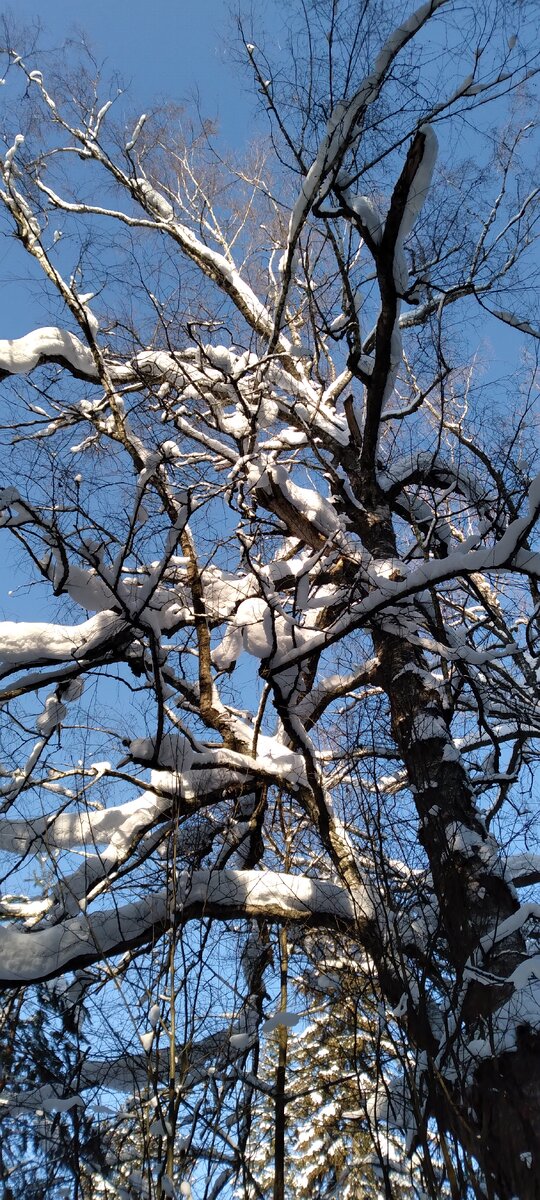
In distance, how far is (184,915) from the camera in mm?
4062

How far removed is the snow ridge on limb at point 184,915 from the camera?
420cm

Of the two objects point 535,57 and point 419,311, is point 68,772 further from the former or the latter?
point 419,311

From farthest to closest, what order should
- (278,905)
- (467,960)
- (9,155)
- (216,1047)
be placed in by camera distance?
(9,155) < (278,905) < (216,1047) < (467,960)

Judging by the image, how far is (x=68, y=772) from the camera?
4801mm

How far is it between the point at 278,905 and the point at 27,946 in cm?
144

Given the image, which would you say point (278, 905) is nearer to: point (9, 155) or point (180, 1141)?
point (180, 1141)

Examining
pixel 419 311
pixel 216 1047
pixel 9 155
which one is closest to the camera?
pixel 216 1047

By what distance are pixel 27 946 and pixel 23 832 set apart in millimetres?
732

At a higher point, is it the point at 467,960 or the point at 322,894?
the point at 322,894

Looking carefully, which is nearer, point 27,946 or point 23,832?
point 27,946

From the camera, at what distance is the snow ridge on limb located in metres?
4.20

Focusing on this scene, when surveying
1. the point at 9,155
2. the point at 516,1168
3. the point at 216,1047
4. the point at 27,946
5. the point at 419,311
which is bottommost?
the point at 516,1168

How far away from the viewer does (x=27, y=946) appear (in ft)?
14.2

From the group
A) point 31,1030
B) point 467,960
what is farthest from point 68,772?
point 467,960
